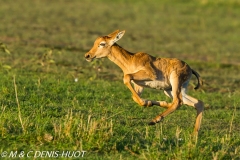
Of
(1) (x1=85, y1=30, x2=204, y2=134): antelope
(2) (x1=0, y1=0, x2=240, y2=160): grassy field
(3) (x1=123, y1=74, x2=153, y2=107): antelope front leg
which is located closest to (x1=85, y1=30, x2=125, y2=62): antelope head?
(1) (x1=85, y1=30, x2=204, y2=134): antelope

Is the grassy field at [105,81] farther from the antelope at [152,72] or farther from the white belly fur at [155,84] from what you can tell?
the white belly fur at [155,84]

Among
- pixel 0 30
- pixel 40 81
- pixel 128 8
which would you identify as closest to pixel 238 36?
pixel 128 8

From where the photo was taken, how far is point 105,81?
1302cm

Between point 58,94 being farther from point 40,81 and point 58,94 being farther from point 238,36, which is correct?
point 238,36

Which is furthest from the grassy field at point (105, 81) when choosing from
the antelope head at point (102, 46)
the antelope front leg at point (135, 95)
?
the antelope head at point (102, 46)

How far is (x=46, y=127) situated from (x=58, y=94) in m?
2.77

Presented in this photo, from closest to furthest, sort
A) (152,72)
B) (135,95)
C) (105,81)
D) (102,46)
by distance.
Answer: (135,95) < (152,72) < (102,46) < (105,81)

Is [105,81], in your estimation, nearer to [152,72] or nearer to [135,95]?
[152,72]

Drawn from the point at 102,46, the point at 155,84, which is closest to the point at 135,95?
the point at 155,84

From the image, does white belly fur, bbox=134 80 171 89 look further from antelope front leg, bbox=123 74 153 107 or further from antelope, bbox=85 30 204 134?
antelope front leg, bbox=123 74 153 107

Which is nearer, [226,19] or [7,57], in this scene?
[7,57]

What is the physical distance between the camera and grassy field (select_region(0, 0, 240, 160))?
24.6 ft

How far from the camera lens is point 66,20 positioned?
75.2 feet

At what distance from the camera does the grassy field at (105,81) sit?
24.6 ft
